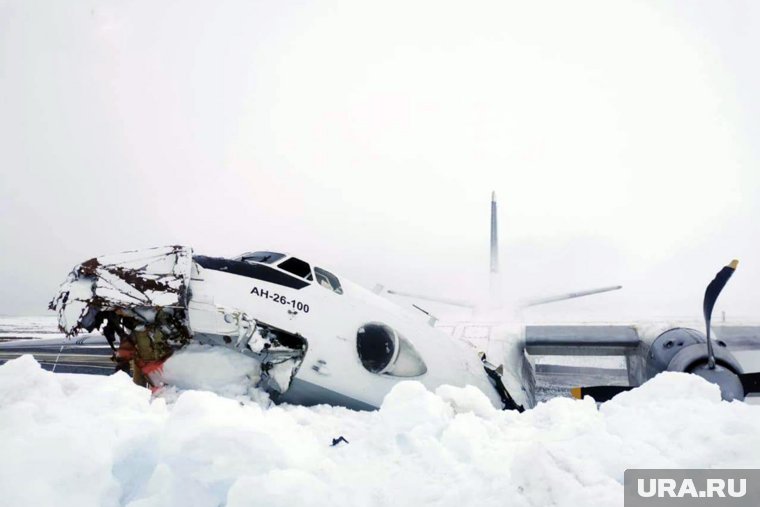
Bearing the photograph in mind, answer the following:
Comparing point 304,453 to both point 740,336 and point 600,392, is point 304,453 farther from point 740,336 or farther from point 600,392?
point 740,336

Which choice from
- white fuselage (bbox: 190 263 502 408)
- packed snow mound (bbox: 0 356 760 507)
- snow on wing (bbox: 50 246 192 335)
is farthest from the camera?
white fuselage (bbox: 190 263 502 408)

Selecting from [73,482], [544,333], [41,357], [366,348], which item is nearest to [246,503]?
[73,482]

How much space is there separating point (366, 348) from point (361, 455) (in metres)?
4.87

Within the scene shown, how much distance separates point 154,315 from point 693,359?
1093 centimetres

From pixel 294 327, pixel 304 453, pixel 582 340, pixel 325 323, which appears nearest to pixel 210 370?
pixel 294 327

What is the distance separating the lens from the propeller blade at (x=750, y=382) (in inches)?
347

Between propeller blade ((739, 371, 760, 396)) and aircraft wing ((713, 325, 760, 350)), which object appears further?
aircraft wing ((713, 325, 760, 350))

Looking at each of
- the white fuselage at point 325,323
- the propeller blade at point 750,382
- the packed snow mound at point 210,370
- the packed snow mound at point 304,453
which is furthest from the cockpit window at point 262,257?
the propeller blade at point 750,382

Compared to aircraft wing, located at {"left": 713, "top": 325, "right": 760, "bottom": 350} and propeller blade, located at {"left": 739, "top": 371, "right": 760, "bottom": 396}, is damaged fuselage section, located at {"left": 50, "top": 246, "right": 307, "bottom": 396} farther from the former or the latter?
aircraft wing, located at {"left": 713, "top": 325, "right": 760, "bottom": 350}

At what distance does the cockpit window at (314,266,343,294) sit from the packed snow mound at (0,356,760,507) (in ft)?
14.9

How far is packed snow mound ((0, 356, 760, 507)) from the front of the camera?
2.30 m

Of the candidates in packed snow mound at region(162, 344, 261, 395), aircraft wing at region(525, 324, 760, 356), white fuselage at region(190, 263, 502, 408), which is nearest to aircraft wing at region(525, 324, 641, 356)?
aircraft wing at region(525, 324, 760, 356)

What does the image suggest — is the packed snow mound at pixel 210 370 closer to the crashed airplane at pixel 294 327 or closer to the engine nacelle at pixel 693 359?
the crashed airplane at pixel 294 327

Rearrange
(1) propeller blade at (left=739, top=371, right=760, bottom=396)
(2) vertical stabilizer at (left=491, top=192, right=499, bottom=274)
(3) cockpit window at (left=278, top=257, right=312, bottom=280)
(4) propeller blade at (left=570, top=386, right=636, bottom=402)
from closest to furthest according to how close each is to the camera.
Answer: (3) cockpit window at (left=278, top=257, right=312, bottom=280) < (1) propeller blade at (left=739, top=371, right=760, bottom=396) < (4) propeller blade at (left=570, top=386, right=636, bottom=402) < (2) vertical stabilizer at (left=491, top=192, right=499, bottom=274)
